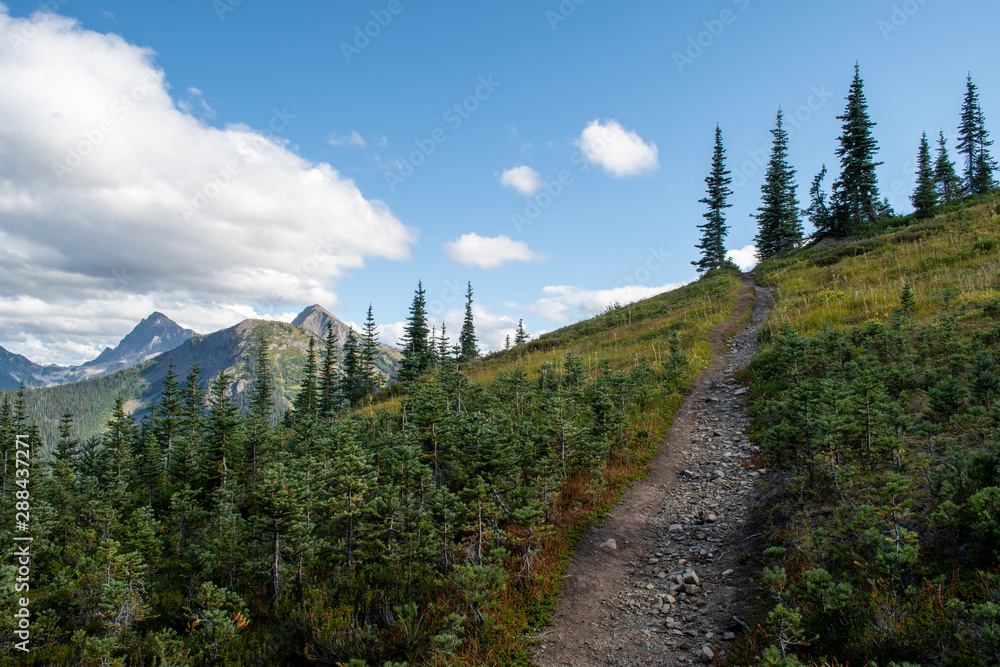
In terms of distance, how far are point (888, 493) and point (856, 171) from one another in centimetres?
5287

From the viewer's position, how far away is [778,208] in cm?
5138

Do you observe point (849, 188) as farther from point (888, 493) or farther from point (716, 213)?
point (888, 493)

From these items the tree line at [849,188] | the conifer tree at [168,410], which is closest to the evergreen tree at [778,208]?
the tree line at [849,188]

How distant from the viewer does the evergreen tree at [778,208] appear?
51.4 m

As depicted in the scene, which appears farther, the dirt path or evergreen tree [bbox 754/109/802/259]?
evergreen tree [bbox 754/109/802/259]

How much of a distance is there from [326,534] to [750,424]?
1283cm

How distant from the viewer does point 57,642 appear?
7.16 meters

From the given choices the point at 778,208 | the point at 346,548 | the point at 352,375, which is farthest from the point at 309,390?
the point at 778,208

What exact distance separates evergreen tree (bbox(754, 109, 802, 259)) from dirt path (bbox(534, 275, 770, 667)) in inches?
1928

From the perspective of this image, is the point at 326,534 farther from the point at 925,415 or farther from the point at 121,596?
the point at 925,415

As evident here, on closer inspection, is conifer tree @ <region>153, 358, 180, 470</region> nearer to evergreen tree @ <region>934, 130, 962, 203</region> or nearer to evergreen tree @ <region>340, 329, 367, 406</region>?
evergreen tree @ <region>340, 329, 367, 406</region>

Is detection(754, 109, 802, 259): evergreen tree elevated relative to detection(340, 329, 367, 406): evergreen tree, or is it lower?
elevated

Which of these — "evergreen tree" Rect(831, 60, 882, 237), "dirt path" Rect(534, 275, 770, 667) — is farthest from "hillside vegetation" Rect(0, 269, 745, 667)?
"evergreen tree" Rect(831, 60, 882, 237)

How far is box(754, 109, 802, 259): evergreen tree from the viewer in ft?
169
